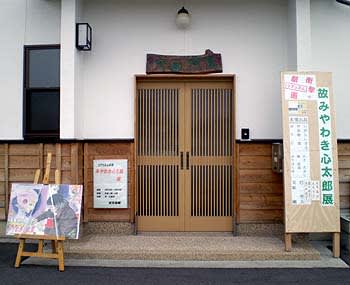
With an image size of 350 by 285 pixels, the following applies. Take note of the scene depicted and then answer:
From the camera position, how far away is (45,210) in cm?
478

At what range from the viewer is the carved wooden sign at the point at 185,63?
5.93m

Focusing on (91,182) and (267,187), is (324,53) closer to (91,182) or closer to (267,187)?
(267,187)

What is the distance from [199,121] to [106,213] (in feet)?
6.88

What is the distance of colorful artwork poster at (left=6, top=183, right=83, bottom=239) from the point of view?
4723 millimetres

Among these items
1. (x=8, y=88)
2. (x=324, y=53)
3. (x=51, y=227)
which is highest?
(x=324, y=53)

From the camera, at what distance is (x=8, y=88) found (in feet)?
20.2

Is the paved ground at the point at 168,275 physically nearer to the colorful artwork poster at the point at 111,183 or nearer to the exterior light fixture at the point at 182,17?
the colorful artwork poster at the point at 111,183

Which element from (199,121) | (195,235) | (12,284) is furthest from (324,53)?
(12,284)

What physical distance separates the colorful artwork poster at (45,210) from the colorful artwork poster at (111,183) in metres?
1.11

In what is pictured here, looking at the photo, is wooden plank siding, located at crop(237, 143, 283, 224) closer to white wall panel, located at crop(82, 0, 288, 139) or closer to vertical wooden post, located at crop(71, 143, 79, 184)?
white wall panel, located at crop(82, 0, 288, 139)

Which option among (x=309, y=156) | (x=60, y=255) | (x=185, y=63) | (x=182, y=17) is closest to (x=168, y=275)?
(x=60, y=255)

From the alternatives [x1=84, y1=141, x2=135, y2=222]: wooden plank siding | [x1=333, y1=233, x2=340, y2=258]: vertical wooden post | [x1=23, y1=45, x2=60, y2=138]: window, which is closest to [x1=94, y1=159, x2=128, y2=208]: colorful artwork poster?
[x1=84, y1=141, x2=135, y2=222]: wooden plank siding

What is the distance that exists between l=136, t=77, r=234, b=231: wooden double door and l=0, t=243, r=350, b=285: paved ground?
141 cm

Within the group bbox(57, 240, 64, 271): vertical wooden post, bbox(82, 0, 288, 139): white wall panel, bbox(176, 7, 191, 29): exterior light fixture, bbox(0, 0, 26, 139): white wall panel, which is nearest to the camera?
bbox(57, 240, 64, 271): vertical wooden post
